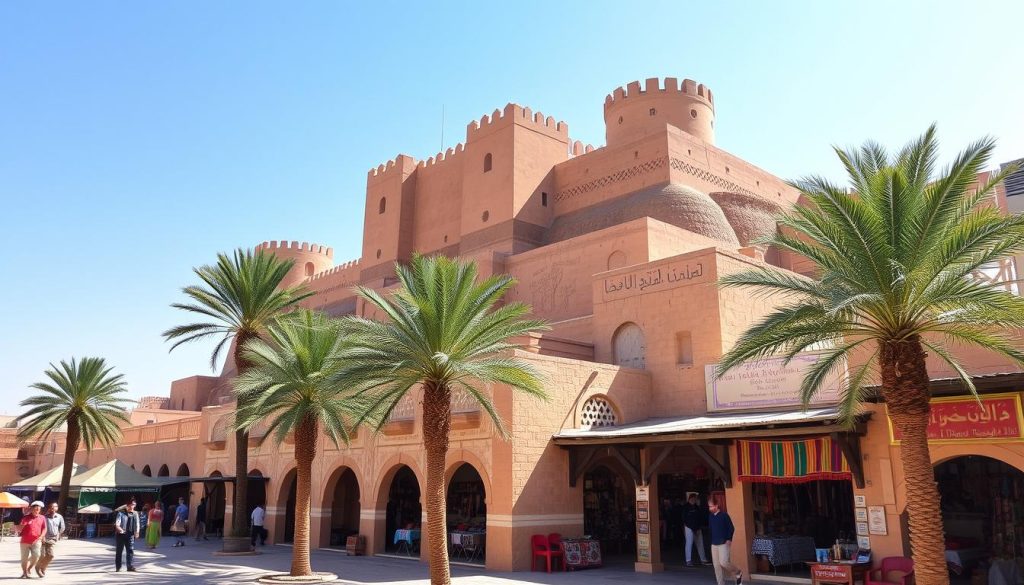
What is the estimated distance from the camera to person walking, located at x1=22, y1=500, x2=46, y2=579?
14797 mm

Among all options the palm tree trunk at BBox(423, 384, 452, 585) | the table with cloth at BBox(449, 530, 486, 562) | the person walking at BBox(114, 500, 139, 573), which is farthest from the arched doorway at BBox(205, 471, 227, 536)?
the palm tree trunk at BBox(423, 384, 452, 585)

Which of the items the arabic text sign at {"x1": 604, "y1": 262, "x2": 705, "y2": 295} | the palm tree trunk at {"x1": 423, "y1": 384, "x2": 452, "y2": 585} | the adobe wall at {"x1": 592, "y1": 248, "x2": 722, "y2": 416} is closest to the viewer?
the palm tree trunk at {"x1": 423, "y1": 384, "x2": 452, "y2": 585}

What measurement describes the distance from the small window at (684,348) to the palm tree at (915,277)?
28.5ft

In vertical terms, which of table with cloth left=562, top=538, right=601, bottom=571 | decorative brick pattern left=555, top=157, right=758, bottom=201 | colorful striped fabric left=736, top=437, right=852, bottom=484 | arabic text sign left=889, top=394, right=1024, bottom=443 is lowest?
table with cloth left=562, top=538, right=601, bottom=571

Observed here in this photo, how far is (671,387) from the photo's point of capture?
19.2m

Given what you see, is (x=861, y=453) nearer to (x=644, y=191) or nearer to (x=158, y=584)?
(x=158, y=584)

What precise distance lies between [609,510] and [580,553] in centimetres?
354

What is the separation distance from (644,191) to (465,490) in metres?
12.1

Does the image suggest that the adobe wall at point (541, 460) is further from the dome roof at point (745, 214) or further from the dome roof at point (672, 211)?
the dome roof at point (745, 214)

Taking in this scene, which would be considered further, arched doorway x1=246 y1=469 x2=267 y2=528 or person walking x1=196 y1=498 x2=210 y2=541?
person walking x1=196 y1=498 x2=210 y2=541

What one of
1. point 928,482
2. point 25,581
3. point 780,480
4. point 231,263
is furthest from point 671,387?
point 25,581

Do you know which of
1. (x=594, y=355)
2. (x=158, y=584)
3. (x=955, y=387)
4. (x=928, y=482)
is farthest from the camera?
(x=594, y=355)

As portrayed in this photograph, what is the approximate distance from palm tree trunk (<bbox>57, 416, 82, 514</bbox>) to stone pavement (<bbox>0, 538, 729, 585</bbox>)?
4.66 metres

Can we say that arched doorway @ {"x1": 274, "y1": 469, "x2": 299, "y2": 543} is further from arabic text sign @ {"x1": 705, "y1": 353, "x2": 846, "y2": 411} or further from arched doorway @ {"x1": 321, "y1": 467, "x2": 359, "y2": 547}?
arabic text sign @ {"x1": 705, "y1": 353, "x2": 846, "y2": 411}
